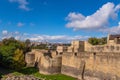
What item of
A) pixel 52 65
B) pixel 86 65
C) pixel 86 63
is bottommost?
pixel 52 65

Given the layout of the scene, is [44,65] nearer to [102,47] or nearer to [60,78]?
[60,78]

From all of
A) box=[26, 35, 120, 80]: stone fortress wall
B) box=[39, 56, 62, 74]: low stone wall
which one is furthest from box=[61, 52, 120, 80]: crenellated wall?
box=[39, 56, 62, 74]: low stone wall

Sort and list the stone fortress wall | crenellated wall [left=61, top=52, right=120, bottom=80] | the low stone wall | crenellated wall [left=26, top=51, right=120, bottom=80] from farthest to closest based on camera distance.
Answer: the low stone wall < the stone fortress wall < crenellated wall [left=26, top=51, right=120, bottom=80] < crenellated wall [left=61, top=52, right=120, bottom=80]

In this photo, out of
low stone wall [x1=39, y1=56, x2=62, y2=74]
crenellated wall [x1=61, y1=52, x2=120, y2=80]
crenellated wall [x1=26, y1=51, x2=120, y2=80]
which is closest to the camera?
crenellated wall [x1=61, y1=52, x2=120, y2=80]

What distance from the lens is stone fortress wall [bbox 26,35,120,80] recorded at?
26484mm

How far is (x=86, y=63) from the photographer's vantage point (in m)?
31.0

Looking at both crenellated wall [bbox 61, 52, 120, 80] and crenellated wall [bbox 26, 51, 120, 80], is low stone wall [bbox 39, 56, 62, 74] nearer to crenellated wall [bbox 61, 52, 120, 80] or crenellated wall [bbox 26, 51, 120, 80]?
crenellated wall [bbox 26, 51, 120, 80]

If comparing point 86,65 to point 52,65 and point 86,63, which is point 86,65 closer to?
point 86,63

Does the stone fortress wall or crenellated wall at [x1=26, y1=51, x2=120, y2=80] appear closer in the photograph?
crenellated wall at [x1=26, y1=51, x2=120, y2=80]

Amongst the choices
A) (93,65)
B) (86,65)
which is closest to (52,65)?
(86,65)

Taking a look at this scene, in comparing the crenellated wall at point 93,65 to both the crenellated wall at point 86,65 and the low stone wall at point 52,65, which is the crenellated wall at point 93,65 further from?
the low stone wall at point 52,65

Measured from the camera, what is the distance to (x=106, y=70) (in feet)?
89.0

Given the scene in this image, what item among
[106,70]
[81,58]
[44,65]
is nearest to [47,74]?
[44,65]

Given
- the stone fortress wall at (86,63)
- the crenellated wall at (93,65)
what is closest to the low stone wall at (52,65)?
the stone fortress wall at (86,63)
